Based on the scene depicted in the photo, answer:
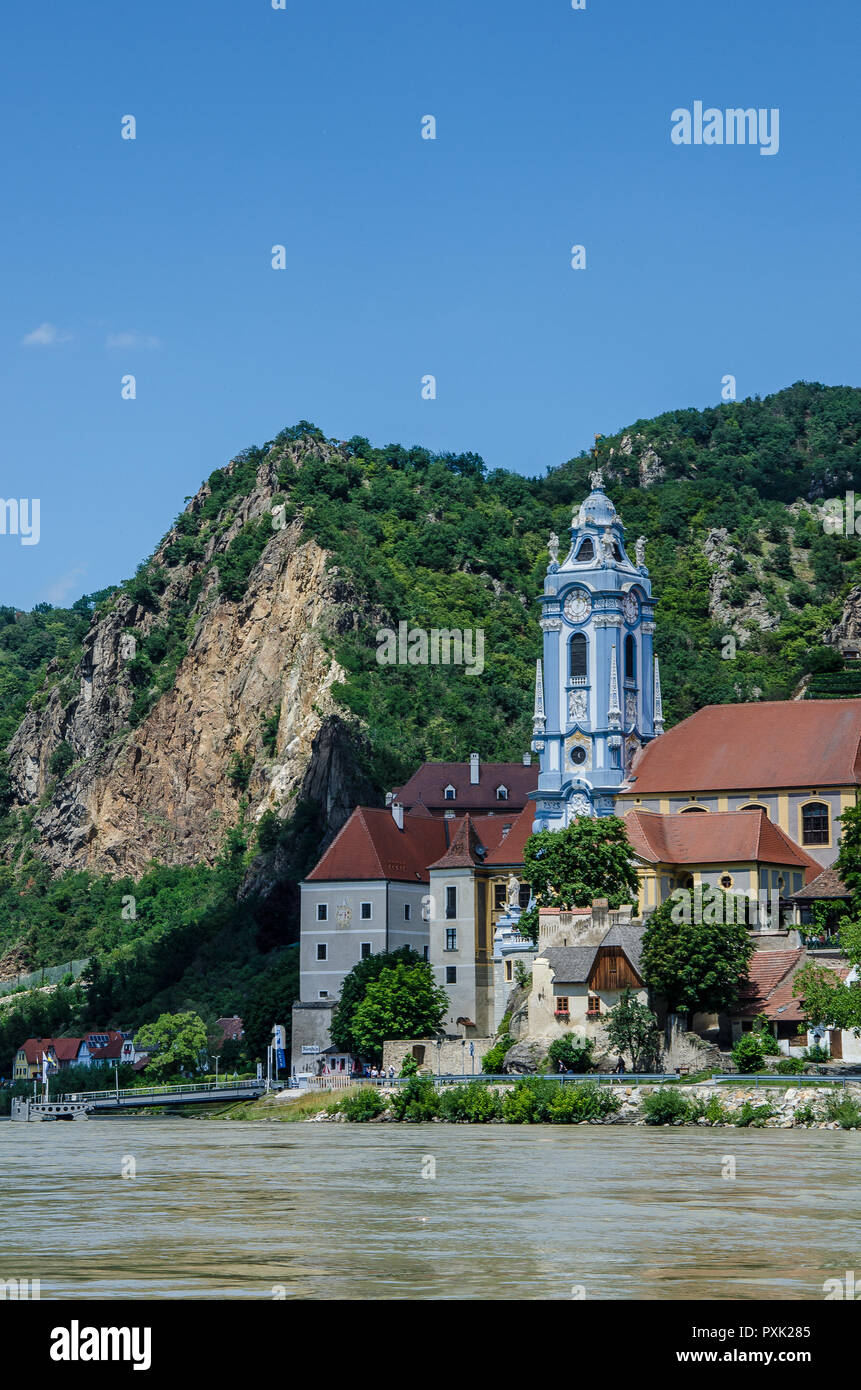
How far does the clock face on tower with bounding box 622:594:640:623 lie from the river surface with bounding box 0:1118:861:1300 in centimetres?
4440

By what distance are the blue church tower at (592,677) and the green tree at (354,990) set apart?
39.2ft

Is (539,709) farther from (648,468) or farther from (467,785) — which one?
(648,468)

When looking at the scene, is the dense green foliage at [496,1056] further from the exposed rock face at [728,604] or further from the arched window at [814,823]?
the exposed rock face at [728,604]

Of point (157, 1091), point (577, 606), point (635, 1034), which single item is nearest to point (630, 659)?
point (577, 606)

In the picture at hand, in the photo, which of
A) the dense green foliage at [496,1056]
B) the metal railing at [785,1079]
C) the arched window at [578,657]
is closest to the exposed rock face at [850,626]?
the arched window at [578,657]

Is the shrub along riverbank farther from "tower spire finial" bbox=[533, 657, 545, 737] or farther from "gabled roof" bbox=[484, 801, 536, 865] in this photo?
"tower spire finial" bbox=[533, 657, 545, 737]

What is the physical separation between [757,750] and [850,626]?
4711 cm

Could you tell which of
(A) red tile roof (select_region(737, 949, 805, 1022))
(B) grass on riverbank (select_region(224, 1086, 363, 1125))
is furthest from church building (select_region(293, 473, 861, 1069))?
(B) grass on riverbank (select_region(224, 1086, 363, 1125))

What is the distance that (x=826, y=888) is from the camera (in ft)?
261

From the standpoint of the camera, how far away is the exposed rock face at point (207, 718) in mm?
143875

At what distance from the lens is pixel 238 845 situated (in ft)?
467

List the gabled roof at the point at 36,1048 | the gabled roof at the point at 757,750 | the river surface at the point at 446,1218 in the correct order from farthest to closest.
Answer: the gabled roof at the point at 36,1048 < the gabled roof at the point at 757,750 < the river surface at the point at 446,1218

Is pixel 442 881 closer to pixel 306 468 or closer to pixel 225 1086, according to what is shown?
pixel 225 1086

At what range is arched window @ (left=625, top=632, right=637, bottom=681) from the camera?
10006cm
